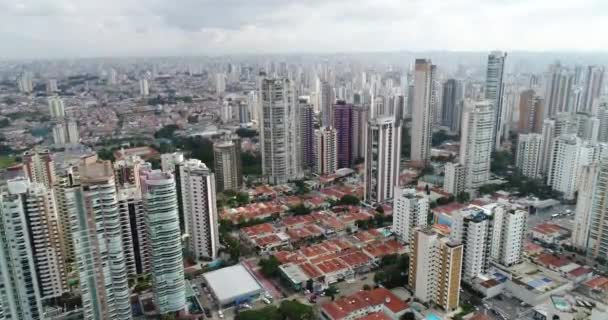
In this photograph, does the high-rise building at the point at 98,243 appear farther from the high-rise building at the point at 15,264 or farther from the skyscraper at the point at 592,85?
the skyscraper at the point at 592,85

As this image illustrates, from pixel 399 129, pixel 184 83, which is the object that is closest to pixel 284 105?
pixel 399 129

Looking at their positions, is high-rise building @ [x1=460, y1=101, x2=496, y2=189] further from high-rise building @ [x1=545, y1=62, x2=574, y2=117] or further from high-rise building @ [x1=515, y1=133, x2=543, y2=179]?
high-rise building @ [x1=545, y1=62, x2=574, y2=117]

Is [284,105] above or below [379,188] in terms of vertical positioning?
above

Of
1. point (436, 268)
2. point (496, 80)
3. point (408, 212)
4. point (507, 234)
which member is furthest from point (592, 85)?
point (436, 268)

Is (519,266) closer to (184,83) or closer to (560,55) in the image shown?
(560,55)

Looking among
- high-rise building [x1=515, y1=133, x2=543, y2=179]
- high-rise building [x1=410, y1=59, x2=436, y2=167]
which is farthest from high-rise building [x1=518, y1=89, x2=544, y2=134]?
high-rise building [x1=410, y1=59, x2=436, y2=167]

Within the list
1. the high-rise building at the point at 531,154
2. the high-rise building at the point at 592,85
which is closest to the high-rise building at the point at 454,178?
the high-rise building at the point at 531,154
